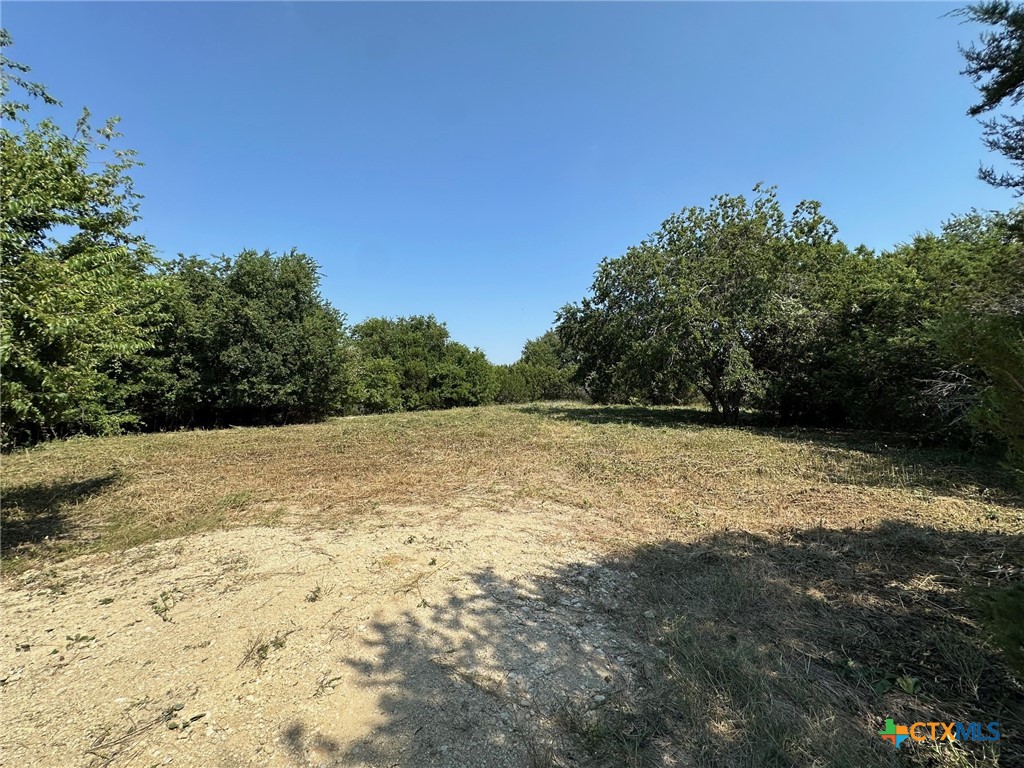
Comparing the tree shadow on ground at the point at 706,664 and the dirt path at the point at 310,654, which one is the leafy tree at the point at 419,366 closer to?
the dirt path at the point at 310,654

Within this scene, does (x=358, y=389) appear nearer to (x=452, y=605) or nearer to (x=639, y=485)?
(x=639, y=485)

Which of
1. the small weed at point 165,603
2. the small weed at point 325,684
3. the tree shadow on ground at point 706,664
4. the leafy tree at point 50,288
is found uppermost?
the leafy tree at point 50,288

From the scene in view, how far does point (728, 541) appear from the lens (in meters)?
4.25

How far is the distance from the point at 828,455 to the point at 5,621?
34.6ft

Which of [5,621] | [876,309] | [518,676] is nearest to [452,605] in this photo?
[518,676]

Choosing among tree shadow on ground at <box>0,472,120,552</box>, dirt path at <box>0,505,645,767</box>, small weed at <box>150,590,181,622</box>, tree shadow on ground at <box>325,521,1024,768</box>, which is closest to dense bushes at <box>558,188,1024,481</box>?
tree shadow on ground at <box>325,521,1024,768</box>

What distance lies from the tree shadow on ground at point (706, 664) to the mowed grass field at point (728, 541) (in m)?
0.02

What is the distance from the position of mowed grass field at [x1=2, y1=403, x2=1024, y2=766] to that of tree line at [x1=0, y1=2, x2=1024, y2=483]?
120 centimetres

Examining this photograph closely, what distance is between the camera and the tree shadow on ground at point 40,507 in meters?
4.70

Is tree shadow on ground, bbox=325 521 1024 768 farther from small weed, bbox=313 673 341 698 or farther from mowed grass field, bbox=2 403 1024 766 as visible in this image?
small weed, bbox=313 673 341 698

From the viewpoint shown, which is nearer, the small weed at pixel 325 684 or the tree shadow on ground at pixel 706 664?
the tree shadow on ground at pixel 706 664

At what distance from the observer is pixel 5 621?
311 centimetres

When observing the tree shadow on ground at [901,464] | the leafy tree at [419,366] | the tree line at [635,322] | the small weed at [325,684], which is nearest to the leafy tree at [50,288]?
the tree line at [635,322]

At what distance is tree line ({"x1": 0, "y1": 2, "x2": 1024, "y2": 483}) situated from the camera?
3531mm
